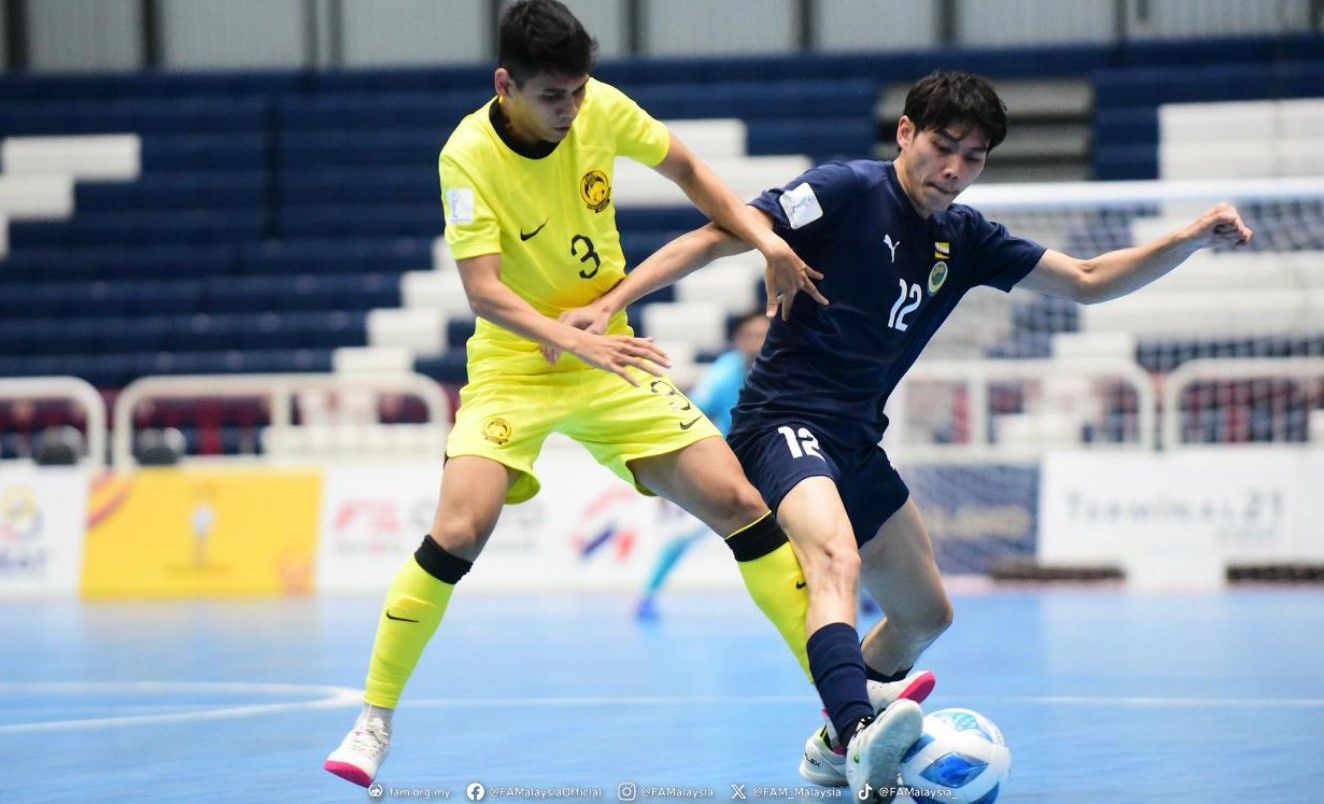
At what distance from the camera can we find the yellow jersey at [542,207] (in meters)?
5.09

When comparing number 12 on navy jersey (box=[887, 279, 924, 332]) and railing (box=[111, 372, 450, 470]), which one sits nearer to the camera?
number 12 on navy jersey (box=[887, 279, 924, 332])

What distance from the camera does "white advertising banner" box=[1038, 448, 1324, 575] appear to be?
1282cm

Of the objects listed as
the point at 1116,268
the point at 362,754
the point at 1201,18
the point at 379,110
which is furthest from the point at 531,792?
the point at 1201,18

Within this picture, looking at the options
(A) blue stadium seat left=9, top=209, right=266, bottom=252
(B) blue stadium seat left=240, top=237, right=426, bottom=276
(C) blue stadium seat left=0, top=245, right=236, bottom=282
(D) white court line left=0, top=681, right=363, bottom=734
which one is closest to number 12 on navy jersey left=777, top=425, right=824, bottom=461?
(D) white court line left=0, top=681, right=363, bottom=734

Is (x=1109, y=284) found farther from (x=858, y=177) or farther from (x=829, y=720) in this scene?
(x=829, y=720)

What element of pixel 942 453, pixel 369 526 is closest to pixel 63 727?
pixel 369 526

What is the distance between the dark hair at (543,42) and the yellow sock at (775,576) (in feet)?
4.34

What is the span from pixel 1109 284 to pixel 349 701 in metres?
3.43

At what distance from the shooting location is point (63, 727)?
22.0 ft

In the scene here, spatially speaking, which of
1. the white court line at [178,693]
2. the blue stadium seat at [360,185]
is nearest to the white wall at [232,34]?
the blue stadium seat at [360,185]

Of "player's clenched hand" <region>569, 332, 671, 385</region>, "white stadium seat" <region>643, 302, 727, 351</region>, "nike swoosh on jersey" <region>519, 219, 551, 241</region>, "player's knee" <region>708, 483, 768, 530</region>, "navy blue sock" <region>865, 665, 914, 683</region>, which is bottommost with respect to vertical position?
"navy blue sock" <region>865, 665, 914, 683</region>

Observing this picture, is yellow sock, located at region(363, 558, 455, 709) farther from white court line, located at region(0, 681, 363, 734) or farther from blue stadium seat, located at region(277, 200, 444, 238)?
blue stadium seat, located at region(277, 200, 444, 238)

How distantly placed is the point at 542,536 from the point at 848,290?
831 cm

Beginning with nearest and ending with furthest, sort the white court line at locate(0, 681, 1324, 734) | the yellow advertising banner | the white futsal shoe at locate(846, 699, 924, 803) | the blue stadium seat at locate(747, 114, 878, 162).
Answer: the white futsal shoe at locate(846, 699, 924, 803) < the white court line at locate(0, 681, 1324, 734) < the yellow advertising banner < the blue stadium seat at locate(747, 114, 878, 162)
